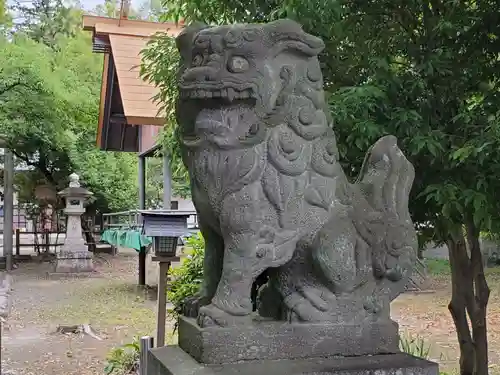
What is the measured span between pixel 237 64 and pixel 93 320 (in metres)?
7.44

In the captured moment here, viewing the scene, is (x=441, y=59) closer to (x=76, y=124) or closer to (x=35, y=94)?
(x=35, y=94)

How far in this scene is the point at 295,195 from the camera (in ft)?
7.10

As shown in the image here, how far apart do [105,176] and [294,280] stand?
1510 centimetres

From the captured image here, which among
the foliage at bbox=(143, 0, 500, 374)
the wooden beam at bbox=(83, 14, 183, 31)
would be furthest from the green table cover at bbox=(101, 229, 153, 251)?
the foliage at bbox=(143, 0, 500, 374)

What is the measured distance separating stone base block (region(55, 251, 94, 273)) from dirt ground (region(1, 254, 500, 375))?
710 mm

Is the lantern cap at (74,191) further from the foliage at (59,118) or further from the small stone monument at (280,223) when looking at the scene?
the small stone monument at (280,223)

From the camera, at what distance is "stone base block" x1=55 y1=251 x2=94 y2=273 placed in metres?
14.4

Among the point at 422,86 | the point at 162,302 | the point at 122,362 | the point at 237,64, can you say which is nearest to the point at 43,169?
the point at 122,362

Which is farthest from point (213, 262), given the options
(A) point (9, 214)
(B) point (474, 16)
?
(A) point (9, 214)

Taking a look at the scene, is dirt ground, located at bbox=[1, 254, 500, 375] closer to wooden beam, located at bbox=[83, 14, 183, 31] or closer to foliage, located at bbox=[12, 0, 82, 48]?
wooden beam, located at bbox=[83, 14, 183, 31]

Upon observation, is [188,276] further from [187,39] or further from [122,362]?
[187,39]

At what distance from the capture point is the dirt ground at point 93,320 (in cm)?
670

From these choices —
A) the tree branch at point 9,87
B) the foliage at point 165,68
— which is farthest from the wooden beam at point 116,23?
the foliage at point 165,68

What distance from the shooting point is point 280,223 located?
2158mm
